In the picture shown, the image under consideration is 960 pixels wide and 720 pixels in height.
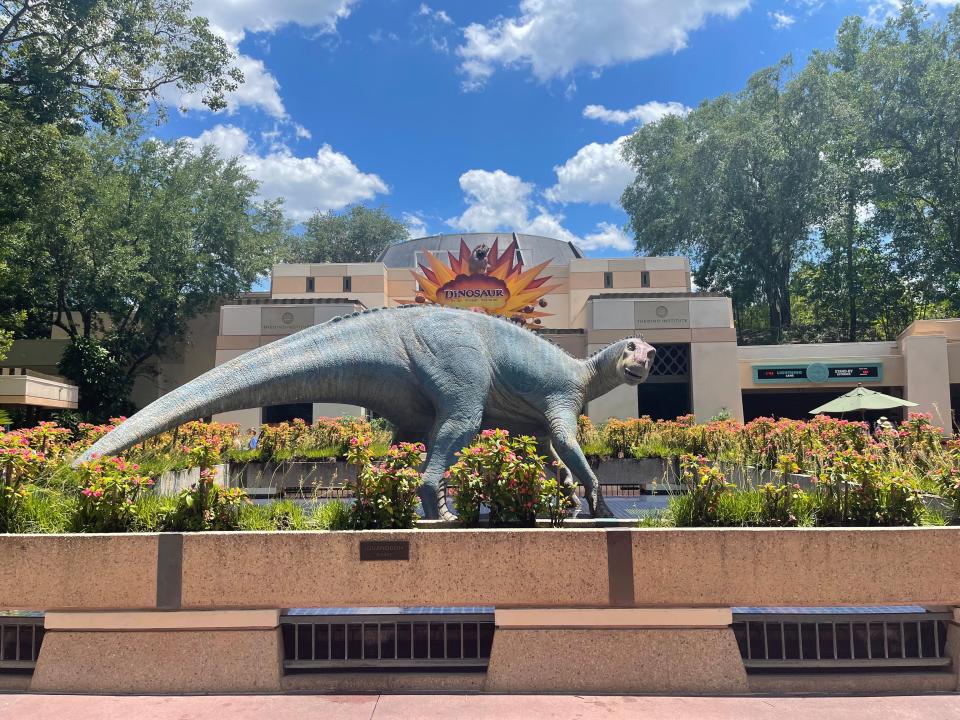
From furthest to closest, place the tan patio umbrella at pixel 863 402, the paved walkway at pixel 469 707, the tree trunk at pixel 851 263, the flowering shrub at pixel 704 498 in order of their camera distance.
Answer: the tree trunk at pixel 851 263, the tan patio umbrella at pixel 863 402, the flowering shrub at pixel 704 498, the paved walkway at pixel 469 707

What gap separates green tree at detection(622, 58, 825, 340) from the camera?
32.3 m

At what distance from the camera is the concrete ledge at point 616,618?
13.0 feet

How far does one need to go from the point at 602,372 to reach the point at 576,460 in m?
1.40

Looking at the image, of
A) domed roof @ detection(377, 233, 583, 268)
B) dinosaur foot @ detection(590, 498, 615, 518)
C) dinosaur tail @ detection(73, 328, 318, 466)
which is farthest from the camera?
domed roof @ detection(377, 233, 583, 268)

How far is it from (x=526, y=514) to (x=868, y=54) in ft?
124

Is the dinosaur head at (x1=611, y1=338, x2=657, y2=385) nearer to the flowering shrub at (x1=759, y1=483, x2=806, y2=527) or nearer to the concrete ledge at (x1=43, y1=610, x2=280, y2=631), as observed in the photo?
the flowering shrub at (x1=759, y1=483, x2=806, y2=527)

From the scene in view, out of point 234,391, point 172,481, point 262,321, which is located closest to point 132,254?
point 262,321

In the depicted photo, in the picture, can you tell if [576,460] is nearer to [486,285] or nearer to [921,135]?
[486,285]

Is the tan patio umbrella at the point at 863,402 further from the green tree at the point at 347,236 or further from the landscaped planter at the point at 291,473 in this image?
the green tree at the point at 347,236

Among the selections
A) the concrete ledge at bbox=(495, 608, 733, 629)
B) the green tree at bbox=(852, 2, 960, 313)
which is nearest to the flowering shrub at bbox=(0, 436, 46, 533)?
the concrete ledge at bbox=(495, 608, 733, 629)

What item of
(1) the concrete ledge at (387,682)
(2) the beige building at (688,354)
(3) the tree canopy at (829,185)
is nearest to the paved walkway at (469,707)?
(1) the concrete ledge at (387,682)

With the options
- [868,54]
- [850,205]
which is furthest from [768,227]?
[868,54]

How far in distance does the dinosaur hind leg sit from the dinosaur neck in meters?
1.54

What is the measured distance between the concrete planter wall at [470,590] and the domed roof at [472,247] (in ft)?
109
